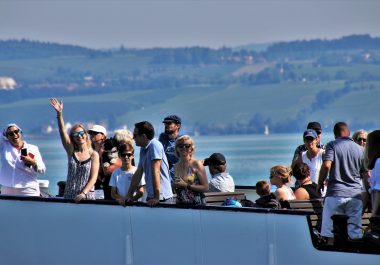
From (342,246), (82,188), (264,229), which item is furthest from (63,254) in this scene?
(342,246)

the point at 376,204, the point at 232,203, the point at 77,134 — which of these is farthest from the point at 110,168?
the point at 376,204

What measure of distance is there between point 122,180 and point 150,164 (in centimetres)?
66

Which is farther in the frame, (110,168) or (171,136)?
(171,136)

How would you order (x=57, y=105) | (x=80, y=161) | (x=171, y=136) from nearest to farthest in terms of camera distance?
(x=80, y=161)
(x=57, y=105)
(x=171, y=136)

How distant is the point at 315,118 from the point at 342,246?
609 feet

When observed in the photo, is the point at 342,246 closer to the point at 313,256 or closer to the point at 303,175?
the point at 313,256

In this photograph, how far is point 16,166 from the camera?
12188 millimetres

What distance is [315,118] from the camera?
193875 mm

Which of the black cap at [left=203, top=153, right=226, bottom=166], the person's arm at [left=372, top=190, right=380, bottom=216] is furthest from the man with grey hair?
the black cap at [left=203, top=153, right=226, bottom=166]

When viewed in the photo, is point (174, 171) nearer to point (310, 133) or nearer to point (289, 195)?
point (289, 195)

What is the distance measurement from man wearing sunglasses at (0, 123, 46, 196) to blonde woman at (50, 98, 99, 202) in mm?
1182

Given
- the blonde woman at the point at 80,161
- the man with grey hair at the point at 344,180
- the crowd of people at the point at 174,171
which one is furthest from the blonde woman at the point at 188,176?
the man with grey hair at the point at 344,180

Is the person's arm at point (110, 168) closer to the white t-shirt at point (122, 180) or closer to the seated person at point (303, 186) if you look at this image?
the white t-shirt at point (122, 180)

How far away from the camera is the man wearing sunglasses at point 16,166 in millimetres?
12148
